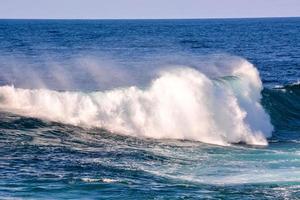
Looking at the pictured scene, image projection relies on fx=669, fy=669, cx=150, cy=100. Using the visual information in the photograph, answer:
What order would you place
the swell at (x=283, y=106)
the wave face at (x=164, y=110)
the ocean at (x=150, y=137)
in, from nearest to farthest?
the ocean at (x=150, y=137) → the wave face at (x=164, y=110) → the swell at (x=283, y=106)

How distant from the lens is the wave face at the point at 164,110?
25.7 m

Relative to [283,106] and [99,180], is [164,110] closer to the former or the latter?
[283,106]

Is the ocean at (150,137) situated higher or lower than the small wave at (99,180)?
higher

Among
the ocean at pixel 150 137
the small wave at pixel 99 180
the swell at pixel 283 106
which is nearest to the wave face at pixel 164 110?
the ocean at pixel 150 137

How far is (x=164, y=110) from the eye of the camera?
1064 inches

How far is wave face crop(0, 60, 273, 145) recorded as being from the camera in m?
25.7

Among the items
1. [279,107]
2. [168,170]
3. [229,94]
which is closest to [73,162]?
[168,170]

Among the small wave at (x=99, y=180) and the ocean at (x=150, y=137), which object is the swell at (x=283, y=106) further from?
the small wave at (x=99, y=180)

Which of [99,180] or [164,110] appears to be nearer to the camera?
[99,180]

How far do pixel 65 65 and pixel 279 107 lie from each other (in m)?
21.6

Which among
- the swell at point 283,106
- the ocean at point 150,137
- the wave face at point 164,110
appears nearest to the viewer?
the ocean at point 150,137

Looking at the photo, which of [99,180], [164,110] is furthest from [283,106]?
[99,180]

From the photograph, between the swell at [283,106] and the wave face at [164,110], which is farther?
the swell at [283,106]

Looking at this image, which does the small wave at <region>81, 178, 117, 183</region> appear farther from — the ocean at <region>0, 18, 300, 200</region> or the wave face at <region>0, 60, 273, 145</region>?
the wave face at <region>0, 60, 273, 145</region>
